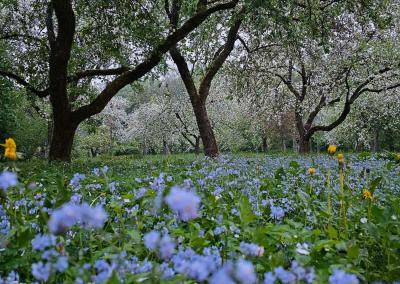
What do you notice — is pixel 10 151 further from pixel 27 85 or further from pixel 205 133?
pixel 205 133

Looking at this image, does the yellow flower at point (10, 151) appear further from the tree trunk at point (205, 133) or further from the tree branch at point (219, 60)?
the tree branch at point (219, 60)

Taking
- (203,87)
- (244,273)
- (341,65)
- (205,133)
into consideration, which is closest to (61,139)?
(205,133)

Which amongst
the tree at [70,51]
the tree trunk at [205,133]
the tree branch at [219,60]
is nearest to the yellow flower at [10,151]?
the tree at [70,51]

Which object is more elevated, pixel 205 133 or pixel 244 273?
pixel 205 133

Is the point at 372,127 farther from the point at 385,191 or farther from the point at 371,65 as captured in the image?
the point at 385,191

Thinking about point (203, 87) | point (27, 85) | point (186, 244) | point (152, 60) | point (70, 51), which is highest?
point (70, 51)

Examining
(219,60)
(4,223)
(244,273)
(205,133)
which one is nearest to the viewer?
(244,273)

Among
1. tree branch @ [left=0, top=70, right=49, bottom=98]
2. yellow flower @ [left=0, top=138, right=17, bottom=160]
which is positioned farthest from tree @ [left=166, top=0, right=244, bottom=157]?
yellow flower @ [left=0, top=138, right=17, bottom=160]

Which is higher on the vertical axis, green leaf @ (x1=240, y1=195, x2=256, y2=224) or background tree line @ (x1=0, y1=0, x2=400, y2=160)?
background tree line @ (x1=0, y1=0, x2=400, y2=160)

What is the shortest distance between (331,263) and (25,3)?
16274mm

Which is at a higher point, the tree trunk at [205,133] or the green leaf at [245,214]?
the tree trunk at [205,133]

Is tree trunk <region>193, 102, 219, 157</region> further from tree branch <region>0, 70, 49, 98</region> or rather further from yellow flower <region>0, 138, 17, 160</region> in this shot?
yellow flower <region>0, 138, 17, 160</region>

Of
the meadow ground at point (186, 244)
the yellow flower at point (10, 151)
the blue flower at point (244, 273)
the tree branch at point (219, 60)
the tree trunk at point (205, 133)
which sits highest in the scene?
the tree branch at point (219, 60)

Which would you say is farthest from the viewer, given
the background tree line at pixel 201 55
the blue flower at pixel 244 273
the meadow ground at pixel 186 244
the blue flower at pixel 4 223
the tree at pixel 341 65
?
the tree at pixel 341 65
